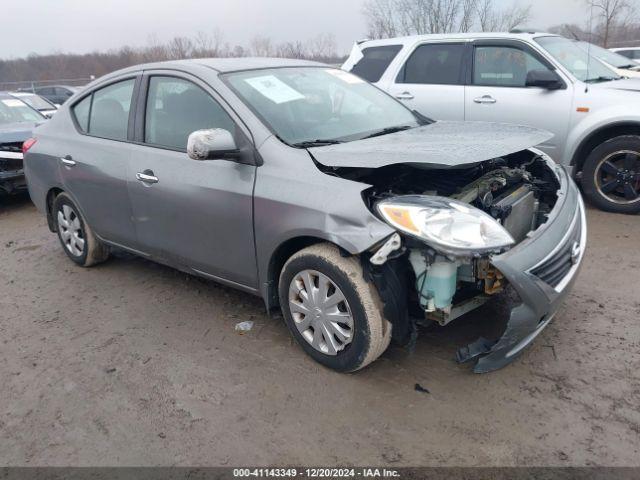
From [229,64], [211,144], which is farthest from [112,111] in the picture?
[211,144]

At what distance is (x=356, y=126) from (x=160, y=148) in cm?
137

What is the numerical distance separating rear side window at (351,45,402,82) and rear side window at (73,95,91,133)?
3627 mm

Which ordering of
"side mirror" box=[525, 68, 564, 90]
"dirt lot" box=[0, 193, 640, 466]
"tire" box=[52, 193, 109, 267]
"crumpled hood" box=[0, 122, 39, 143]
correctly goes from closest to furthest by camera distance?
"dirt lot" box=[0, 193, 640, 466], "tire" box=[52, 193, 109, 267], "side mirror" box=[525, 68, 564, 90], "crumpled hood" box=[0, 122, 39, 143]

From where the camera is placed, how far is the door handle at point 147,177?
3.65 meters

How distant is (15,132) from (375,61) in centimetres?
503

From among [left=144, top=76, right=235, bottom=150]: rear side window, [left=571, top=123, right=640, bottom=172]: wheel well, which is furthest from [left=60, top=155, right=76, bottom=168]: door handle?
[left=571, top=123, right=640, bottom=172]: wheel well

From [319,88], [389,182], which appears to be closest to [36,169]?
[319,88]

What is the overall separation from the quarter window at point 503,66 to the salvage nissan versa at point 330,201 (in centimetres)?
236

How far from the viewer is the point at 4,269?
5105 millimetres

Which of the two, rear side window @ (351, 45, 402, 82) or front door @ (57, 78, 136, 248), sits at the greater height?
rear side window @ (351, 45, 402, 82)

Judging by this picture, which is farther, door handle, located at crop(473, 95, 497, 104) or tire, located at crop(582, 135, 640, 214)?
door handle, located at crop(473, 95, 497, 104)

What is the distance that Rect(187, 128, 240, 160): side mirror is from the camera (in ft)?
9.80

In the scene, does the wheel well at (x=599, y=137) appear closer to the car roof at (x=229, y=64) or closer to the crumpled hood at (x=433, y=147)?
the crumpled hood at (x=433, y=147)

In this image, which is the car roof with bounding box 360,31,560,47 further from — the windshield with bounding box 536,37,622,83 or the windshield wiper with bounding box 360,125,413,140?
the windshield wiper with bounding box 360,125,413,140
